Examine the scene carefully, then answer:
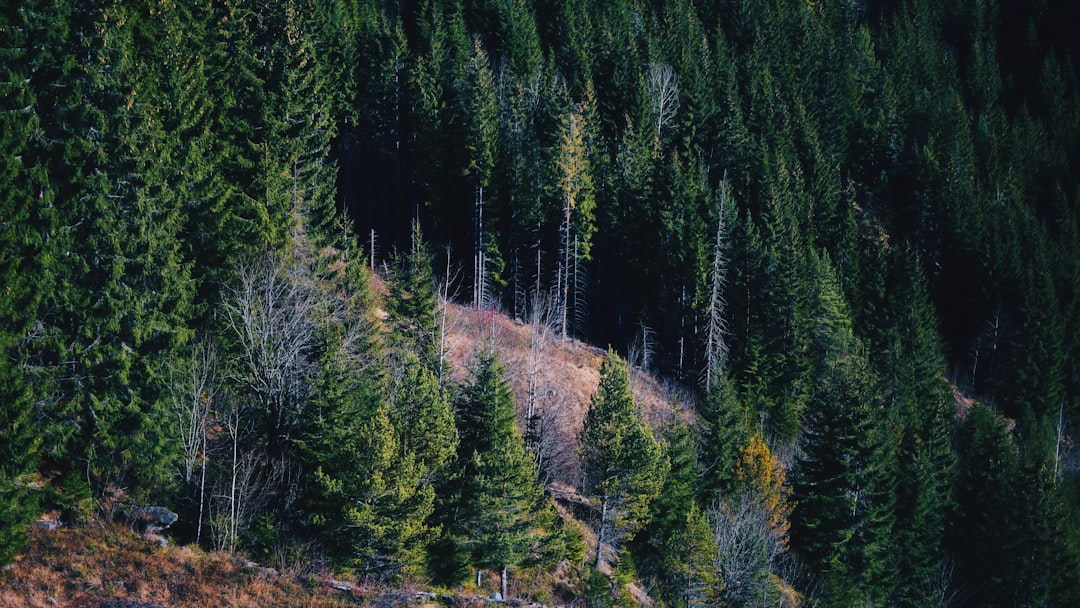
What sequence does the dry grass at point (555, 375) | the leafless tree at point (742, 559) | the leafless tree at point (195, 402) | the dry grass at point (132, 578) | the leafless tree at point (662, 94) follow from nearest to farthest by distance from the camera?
1. the dry grass at point (132, 578)
2. the leafless tree at point (195, 402)
3. the leafless tree at point (742, 559)
4. the dry grass at point (555, 375)
5. the leafless tree at point (662, 94)

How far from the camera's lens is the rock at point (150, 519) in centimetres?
2745

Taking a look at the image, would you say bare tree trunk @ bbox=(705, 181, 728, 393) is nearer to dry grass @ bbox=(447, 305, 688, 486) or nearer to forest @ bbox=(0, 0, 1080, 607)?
forest @ bbox=(0, 0, 1080, 607)

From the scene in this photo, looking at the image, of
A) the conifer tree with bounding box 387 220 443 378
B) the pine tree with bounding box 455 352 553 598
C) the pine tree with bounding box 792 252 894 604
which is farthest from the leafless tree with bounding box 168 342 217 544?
the pine tree with bounding box 792 252 894 604

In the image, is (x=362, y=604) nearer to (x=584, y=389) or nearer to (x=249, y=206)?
(x=249, y=206)

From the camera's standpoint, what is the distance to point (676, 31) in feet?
273

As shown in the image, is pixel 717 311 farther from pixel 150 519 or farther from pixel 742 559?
pixel 150 519

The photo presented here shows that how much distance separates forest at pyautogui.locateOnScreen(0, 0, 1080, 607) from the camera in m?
27.1

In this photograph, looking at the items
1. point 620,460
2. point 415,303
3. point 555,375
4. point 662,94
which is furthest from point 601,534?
point 662,94

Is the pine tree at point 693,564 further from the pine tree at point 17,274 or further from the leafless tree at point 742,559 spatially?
the pine tree at point 17,274

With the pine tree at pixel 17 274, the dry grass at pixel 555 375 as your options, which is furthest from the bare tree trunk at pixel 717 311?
the pine tree at pixel 17 274

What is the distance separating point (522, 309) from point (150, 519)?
31623mm

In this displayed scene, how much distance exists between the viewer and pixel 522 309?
2237 inches

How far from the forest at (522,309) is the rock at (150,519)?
664 millimetres

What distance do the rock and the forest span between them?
2.18ft
